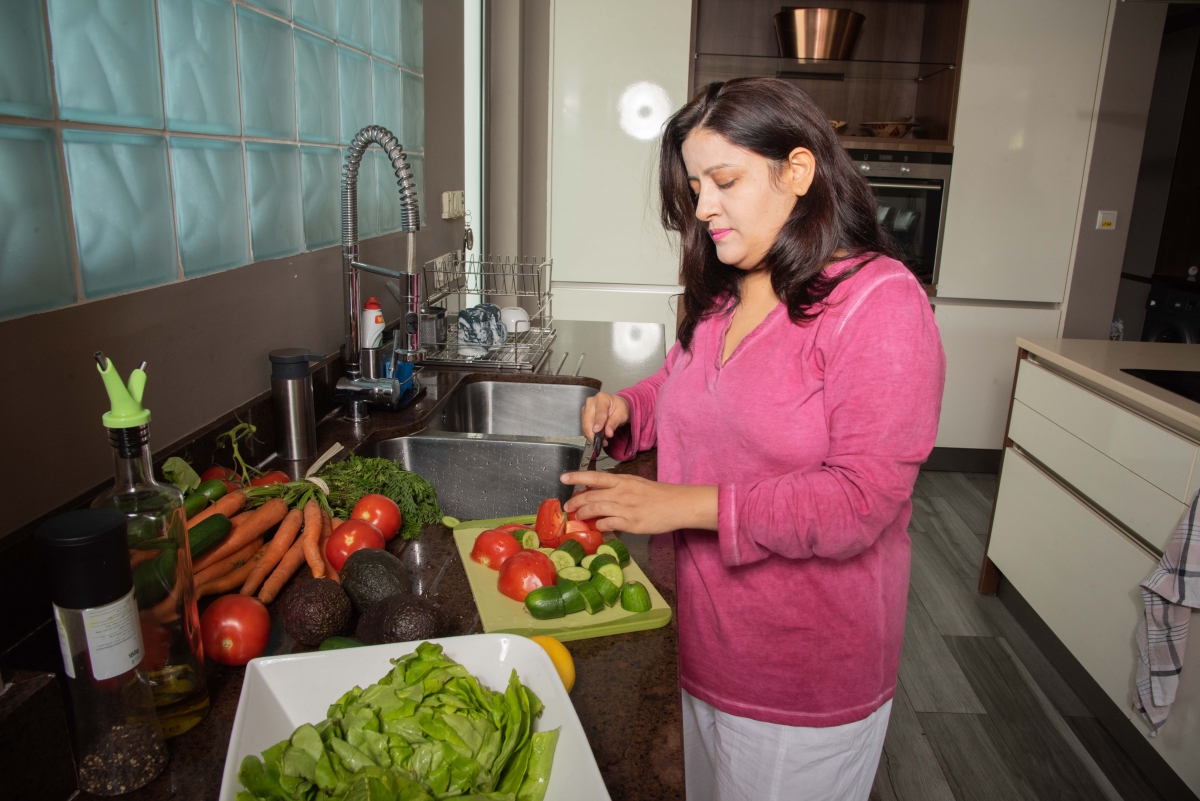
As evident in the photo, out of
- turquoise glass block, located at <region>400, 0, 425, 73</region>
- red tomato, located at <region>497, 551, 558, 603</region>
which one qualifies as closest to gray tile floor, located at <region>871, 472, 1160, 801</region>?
red tomato, located at <region>497, 551, 558, 603</region>

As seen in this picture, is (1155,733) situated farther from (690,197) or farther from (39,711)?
(39,711)

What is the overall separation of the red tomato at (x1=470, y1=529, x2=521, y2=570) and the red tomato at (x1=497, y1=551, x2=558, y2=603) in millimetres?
45

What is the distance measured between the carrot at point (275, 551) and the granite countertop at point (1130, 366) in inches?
69.3

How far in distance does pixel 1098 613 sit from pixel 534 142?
8.79ft

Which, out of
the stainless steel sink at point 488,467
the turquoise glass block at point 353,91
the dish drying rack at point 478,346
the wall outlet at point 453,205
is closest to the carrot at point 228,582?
the stainless steel sink at point 488,467

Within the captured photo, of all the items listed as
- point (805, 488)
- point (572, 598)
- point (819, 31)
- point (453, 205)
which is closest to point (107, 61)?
point (572, 598)

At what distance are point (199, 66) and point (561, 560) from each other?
91 centimetres

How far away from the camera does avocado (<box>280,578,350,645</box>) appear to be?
2.71 ft

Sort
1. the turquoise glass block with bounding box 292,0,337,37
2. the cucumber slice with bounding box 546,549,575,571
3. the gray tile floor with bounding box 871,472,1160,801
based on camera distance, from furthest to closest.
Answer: the gray tile floor with bounding box 871,472,1160,801, the turquoise glass block with bounding box 292,0,337,37, the cucumber slice with bounding box 546,549,575,571

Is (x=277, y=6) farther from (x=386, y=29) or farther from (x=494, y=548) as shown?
(x=494, y=548)

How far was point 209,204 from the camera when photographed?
1.28 m

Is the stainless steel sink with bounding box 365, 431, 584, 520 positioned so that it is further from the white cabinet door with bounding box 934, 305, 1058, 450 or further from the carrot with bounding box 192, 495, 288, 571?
the white cabinet door with bounding box 934, 305, 1058, 450

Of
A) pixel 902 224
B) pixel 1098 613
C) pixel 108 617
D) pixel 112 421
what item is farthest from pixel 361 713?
pixel 902 224

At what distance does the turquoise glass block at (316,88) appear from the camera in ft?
5.18
